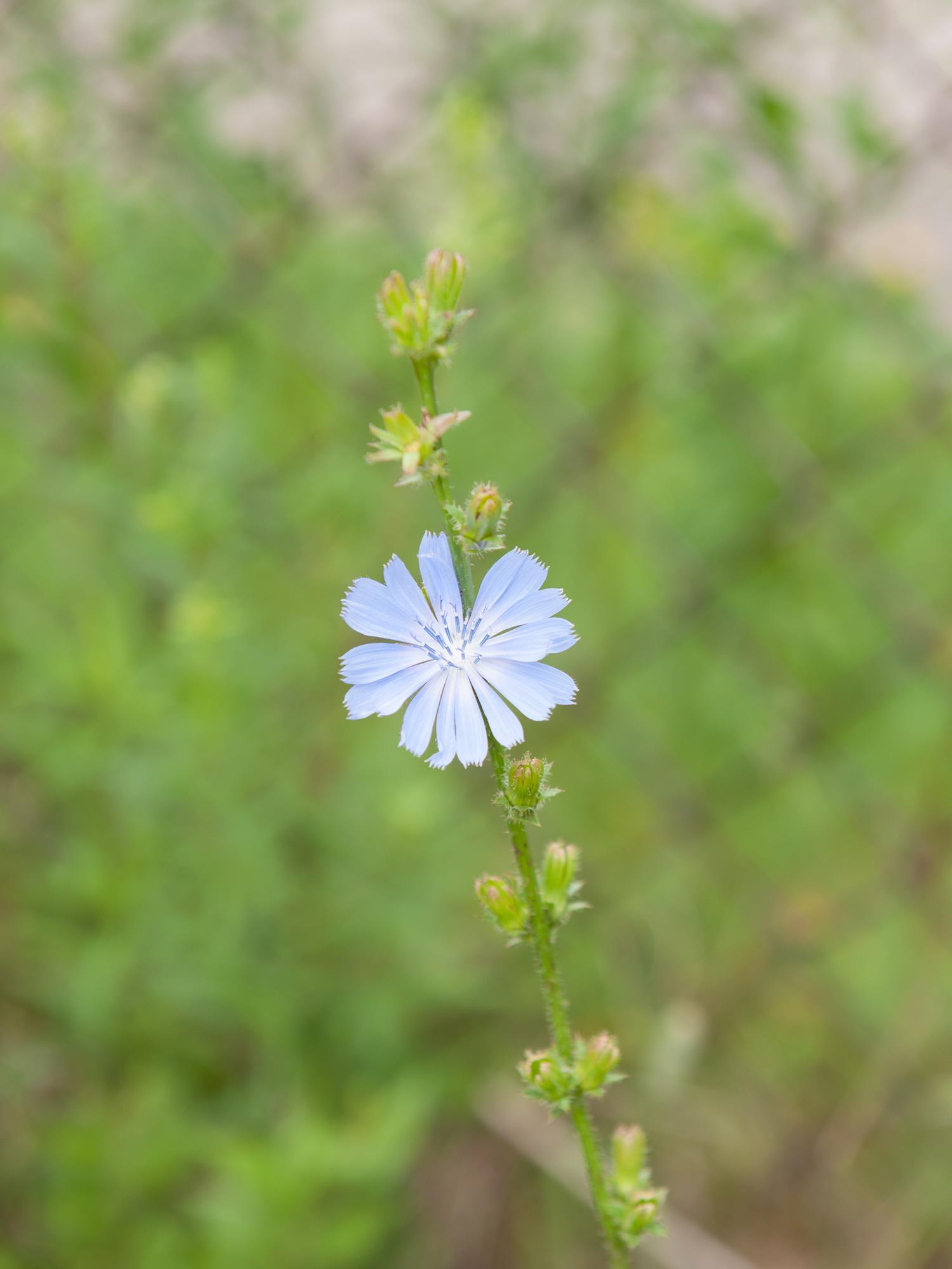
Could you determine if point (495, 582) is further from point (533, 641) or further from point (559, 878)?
point (559, 878)

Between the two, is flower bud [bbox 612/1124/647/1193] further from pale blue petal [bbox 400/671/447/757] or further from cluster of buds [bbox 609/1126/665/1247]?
pale blue petal [bbox 400/671/447/757]

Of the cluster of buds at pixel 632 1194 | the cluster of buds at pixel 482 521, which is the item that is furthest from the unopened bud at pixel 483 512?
the cluster of buds at pixel 632 1194

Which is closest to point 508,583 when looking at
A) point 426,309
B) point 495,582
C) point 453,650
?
point 495,582

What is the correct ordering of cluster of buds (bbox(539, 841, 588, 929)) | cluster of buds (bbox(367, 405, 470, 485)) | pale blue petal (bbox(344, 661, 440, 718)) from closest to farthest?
cluster of buds (bbox(367, 405, 470, 485)), pale blue petal (bbox(344, 661, 440, 718)), cluster of buds (bbox(539, 841, 588, 929))

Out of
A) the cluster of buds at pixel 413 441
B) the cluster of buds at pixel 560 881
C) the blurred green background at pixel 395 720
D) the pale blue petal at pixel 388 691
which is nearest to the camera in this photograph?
the cluster of buds at pixel 413 441

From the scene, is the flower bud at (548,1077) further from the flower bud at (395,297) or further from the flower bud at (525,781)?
the flower bud at (395,297)

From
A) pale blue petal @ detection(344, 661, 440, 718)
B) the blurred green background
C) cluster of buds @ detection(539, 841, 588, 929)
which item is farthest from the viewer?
the blurred green background

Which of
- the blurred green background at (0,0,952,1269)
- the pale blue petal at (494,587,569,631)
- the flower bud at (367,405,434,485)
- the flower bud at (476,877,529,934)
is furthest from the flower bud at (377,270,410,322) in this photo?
the blurred green background at (0,0,952,1269)

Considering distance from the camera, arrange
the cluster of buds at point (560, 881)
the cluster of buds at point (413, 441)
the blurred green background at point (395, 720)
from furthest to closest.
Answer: the blurred green background at point (395, 720), the cluster of buds at point (560, 881), the cluster of buds at point (413, 441)
